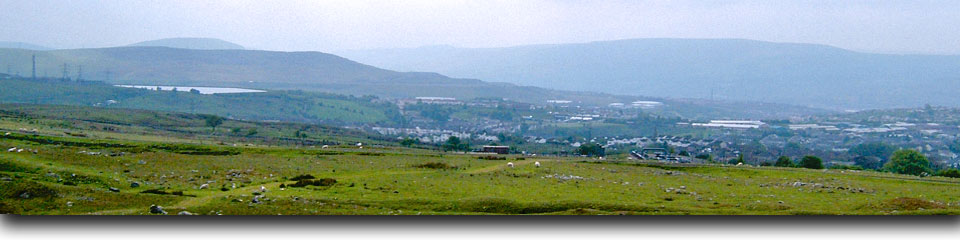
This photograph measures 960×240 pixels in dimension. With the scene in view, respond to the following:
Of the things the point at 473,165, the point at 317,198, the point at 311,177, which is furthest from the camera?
the point at 473,165

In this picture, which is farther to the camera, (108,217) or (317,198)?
(317,198)

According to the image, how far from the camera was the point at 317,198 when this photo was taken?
2378 centimetres

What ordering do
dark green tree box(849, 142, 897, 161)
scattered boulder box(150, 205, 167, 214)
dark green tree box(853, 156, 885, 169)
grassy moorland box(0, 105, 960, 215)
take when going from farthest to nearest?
dark green tree box(849, 142, 897, 161)
dark green tree box(853, 156, 885, 169)
grassy moorland box(0, 105, 960, 215)
scattered boulder box(150, 205, 167, 214)

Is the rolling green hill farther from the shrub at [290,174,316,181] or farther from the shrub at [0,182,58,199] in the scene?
the shrub at [0,182,58,199]

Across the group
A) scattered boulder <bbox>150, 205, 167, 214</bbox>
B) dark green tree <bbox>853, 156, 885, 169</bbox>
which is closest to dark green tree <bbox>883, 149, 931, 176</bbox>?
dark green tree <bbox>853, 156, 885, 169</bbox>

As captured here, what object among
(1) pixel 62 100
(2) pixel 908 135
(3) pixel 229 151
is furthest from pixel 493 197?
(1) pixel 62 100

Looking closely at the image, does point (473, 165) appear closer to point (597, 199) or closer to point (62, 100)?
point (597, 199)

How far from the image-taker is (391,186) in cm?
2725

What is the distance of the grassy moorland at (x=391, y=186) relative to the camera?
885 inches

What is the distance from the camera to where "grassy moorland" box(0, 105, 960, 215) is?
22.5m

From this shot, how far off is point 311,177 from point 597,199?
1025cm

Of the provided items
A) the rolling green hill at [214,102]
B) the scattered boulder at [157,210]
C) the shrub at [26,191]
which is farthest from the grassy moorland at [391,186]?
the rolling green hill at [214,102]

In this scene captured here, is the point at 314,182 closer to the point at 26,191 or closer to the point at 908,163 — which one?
the point at 26,191

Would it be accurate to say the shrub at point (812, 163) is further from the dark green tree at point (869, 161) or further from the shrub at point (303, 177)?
the shrub at point (303, 177)
